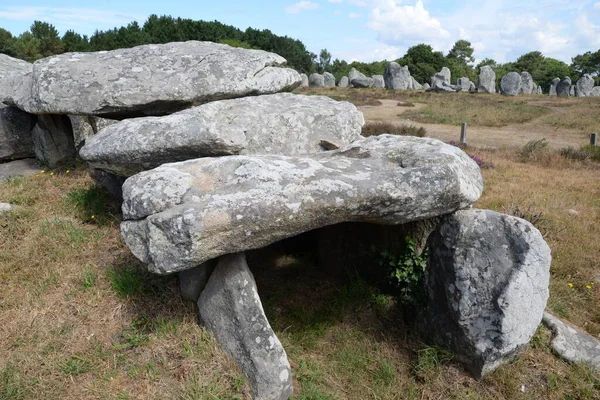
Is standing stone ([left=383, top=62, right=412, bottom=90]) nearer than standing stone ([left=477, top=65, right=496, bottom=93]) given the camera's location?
No

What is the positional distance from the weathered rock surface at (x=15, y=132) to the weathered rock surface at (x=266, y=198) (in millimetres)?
5769

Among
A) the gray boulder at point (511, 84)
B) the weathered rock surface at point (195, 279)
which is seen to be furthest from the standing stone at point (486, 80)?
the weathered rock surface at point (195, 279)

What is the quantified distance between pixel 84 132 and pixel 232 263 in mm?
5408

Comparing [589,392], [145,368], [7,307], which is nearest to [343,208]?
[145,368]

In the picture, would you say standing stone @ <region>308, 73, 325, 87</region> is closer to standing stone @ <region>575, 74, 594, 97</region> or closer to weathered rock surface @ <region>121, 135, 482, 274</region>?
standing stone @ <region>575, 74, 594, 97</region>

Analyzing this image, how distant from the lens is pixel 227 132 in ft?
16.9

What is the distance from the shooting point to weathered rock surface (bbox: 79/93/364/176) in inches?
197

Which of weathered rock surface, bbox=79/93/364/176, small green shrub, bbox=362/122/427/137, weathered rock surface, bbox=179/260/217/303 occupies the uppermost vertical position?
weathered rock surface, bbox=79/93/364/176

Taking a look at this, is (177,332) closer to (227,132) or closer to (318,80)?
(227,132)

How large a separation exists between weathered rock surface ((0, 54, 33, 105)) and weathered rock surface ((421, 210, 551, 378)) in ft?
21.3

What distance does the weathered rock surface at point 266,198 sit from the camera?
3.54 metres

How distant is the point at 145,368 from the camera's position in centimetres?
399

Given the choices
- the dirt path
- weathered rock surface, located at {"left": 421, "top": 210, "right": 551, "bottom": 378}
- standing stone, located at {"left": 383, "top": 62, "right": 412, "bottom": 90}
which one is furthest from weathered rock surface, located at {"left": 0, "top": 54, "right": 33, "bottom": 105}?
standing stone, located at {"left": 383, "top": 62, "right": 412, "bottom": 90}

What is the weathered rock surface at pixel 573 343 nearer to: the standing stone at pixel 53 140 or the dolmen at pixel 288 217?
the dolmen at pixel 288 217
